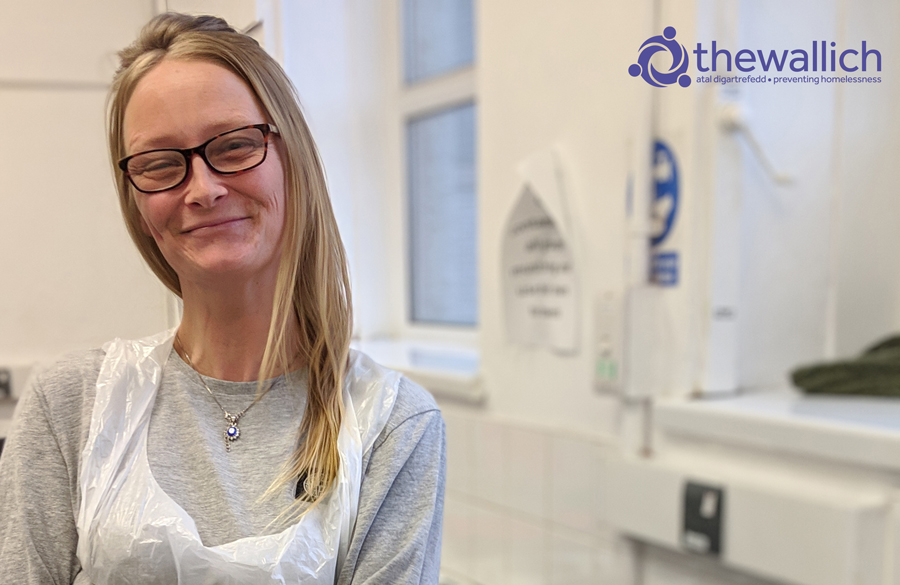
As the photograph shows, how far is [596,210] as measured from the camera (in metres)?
1.22

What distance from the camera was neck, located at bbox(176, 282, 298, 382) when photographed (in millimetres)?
507

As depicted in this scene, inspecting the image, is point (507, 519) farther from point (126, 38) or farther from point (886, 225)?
point (126, 38)

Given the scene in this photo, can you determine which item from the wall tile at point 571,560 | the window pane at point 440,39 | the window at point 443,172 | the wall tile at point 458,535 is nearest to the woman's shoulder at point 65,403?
the wall tile at point 571,560

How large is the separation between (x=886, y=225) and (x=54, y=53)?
1289 mm

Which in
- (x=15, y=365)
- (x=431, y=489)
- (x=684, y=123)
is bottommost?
(x=431, y=489)

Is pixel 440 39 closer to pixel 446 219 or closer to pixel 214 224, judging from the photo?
pixel 446 219

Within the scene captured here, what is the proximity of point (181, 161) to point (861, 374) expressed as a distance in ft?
3.39

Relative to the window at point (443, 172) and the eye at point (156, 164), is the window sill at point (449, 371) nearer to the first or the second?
the window at point (443, 172)

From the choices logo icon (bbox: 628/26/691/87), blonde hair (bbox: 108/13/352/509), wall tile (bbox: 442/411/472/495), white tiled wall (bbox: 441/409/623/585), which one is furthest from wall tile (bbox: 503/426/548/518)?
blonde hair (bbox: 108/13/352/509)

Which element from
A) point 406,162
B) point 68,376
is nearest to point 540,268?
point 406,162

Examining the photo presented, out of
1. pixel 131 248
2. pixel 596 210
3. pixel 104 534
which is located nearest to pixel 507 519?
pixel 596 210

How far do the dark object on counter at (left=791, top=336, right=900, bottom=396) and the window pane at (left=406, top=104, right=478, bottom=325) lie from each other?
85 centimetres

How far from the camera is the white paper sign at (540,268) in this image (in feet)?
4.17

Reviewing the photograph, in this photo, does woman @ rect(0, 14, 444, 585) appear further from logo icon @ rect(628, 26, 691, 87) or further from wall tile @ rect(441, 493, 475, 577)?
wall tile @ rect(441, 493, 475, 577)
